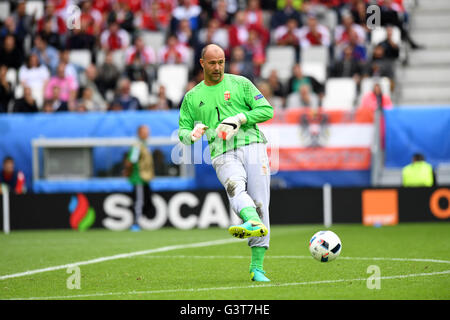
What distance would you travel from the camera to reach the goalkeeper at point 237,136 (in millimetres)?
9039

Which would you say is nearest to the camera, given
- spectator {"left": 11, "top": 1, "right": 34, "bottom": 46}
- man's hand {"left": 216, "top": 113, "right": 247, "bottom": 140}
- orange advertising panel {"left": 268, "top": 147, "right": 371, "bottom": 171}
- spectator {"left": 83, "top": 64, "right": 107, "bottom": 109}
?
man's hand {"left": 216, "top": 113, "right": 247, "bottom": 140}

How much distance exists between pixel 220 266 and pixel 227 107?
99.4 inches

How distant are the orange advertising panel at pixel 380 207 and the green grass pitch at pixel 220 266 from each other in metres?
1.42

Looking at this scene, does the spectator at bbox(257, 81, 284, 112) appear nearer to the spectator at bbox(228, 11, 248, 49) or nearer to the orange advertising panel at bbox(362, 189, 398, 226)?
the spectator at bbox(228, 11, 248, 49)

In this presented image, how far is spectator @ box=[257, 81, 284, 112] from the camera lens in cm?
1953

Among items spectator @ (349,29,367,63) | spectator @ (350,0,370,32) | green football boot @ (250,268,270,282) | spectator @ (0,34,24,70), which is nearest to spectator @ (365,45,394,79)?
spectator @ (349,29,367,63)

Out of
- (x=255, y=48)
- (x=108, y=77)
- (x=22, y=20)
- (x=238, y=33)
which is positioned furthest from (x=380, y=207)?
(x=22, y=20)

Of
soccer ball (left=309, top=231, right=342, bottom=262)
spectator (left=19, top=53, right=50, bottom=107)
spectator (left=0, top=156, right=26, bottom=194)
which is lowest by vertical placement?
soccer ball (left=309, top=231, right=342, bottom=262)

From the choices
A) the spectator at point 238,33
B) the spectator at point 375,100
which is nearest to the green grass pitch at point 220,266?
the spectator at point 375,100

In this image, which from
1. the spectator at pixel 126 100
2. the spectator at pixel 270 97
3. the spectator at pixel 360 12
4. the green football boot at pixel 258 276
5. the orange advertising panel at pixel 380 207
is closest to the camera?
the green football boot at pixel 258 276

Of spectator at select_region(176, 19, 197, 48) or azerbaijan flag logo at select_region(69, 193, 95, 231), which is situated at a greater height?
spectator at select_region(176, 19, 197, 48)

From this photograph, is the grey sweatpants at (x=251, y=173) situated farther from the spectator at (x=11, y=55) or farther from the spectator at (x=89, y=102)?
the spectator at (x=11, y=55)

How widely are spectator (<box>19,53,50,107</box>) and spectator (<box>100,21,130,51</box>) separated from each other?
1913 millimetres

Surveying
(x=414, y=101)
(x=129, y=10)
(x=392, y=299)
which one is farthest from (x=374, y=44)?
(x=392, y=299)
